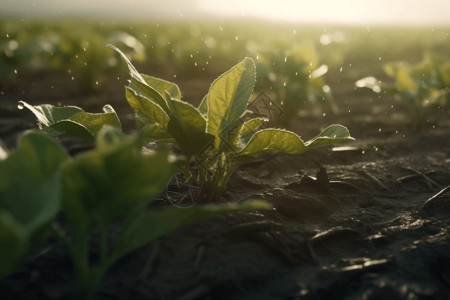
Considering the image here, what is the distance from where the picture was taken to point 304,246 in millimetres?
1476

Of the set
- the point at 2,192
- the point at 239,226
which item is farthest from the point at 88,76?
the point at 2,192

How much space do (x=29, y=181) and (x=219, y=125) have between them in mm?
690

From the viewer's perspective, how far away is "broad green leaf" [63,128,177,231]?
3.11ft

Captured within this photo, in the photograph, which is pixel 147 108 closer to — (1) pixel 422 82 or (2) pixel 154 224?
(2) pixel 154 224

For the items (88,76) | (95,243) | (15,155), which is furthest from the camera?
(88,76)

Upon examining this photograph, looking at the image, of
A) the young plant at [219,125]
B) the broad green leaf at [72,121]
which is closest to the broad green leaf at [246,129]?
the young plant at [219,125]

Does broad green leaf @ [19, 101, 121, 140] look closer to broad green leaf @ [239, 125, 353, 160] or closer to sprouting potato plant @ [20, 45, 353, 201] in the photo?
sprouting potato plant @ [20, 45, 353, 201]

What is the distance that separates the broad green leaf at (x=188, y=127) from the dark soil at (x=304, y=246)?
0.28m

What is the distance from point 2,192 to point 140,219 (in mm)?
303

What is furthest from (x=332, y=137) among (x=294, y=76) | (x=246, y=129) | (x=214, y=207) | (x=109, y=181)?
(x=294, y=76)

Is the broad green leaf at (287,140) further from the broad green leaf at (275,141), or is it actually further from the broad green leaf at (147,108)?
the broad green leaf at (147,108)

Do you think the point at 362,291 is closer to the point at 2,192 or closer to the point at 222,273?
the point at 222,273

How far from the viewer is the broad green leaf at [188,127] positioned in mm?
1349

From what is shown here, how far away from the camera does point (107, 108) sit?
1.55 metres
